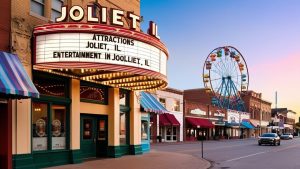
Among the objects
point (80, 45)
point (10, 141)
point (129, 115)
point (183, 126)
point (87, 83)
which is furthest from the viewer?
point (183, 126)

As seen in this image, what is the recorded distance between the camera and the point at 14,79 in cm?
1420

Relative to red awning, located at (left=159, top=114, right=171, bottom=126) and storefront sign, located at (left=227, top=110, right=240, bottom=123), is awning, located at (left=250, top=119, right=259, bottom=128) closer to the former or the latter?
storefront sign, located at (left=227, top=110, right=240, bottom=123)

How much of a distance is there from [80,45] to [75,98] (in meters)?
3.64

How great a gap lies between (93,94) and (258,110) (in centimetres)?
8466

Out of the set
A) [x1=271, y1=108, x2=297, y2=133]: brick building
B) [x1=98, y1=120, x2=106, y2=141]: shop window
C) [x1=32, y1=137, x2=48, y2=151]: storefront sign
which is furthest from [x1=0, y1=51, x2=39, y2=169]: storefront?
[x1=271, y1=108, x2=297, y2=133]: brick building

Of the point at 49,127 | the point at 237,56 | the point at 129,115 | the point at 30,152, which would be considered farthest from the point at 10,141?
the point at 237,56

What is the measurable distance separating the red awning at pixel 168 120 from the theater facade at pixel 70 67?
28.4 m

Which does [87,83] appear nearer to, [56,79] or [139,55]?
[56,79]

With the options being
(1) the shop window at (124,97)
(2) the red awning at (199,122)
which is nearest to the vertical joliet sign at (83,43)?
(1) the shop window at (124,97)

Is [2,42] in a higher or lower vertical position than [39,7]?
lower

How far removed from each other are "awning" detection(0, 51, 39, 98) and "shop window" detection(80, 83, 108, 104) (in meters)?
5.34

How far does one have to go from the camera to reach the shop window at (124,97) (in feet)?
79.3

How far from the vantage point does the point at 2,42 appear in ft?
49.3

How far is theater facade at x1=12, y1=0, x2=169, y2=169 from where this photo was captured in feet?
52.3
